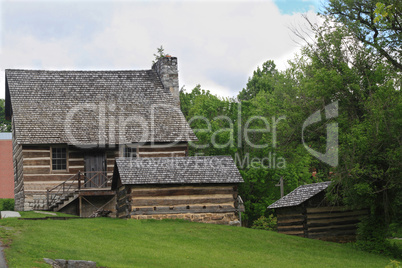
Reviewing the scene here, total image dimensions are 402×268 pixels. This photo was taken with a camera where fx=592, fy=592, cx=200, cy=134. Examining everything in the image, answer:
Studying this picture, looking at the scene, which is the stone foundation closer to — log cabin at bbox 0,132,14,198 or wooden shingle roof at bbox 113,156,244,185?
wooden shingle roof at bbox 113,156,244,185

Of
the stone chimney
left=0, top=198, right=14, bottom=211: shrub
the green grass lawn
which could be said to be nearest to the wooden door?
the green grass lawn

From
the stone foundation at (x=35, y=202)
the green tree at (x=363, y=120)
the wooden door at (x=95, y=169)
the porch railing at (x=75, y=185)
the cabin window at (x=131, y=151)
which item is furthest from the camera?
the cabin window at (x=131, y=151)

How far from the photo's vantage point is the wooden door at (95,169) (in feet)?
110

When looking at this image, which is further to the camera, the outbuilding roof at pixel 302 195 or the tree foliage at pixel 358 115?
the outbuilding roof at pixel 302 195

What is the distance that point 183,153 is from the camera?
35.4m

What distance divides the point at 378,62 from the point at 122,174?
1292 centimetres

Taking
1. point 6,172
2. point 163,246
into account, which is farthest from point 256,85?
point 163,246

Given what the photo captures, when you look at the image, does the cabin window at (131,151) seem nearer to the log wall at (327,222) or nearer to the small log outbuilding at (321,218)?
the small log outbuilding at (321,218)

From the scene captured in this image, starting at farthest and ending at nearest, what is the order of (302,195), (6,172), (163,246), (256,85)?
(256,85), (6,172), (302,195), (163,246)

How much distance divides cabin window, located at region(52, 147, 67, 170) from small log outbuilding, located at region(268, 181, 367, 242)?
1320 cm

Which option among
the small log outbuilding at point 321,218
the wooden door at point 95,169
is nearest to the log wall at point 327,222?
the small log outbuilding at point 321,218

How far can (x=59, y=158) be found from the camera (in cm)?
3400

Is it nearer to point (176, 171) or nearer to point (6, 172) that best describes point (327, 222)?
point (176, 171)

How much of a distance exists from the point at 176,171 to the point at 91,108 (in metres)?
9.00
